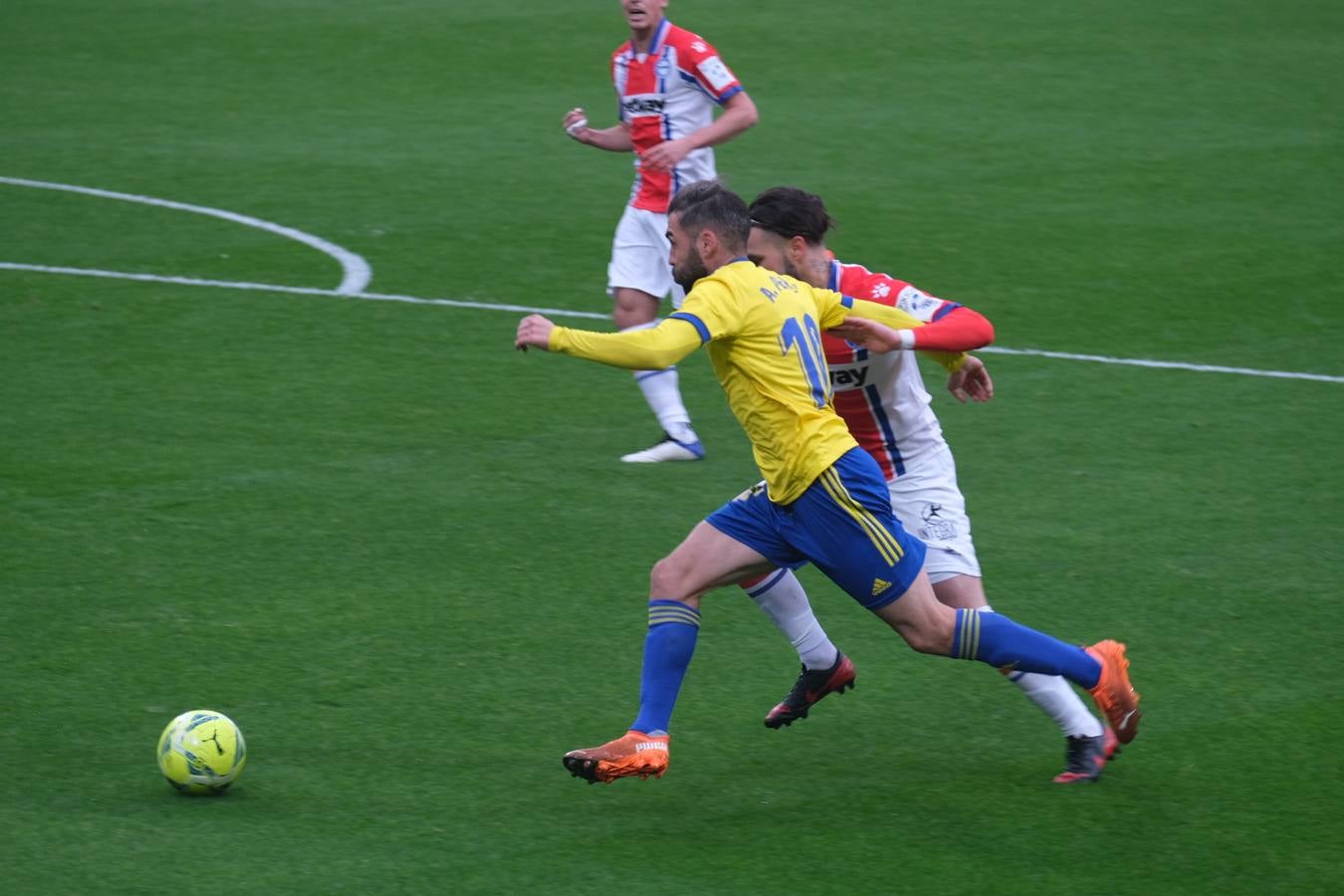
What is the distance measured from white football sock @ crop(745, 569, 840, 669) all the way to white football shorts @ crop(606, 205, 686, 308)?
141 inches

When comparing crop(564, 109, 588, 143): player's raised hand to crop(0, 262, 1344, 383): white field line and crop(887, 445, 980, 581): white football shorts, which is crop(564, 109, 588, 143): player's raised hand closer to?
crop(0, 262, 1344, 383): white field line

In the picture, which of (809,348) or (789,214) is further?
(789,214)

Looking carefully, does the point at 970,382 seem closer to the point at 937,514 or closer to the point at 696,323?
the point at 937,514

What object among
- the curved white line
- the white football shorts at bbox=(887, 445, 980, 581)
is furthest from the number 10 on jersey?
the curved white line

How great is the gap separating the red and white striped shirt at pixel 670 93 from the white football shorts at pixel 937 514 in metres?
3.83

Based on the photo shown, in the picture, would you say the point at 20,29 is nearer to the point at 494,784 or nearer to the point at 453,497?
the point at 453,497

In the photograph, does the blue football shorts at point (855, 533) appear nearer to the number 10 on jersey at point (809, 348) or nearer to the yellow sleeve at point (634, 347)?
the number 10 on jersey at point (809, 348)

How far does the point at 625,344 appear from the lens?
16.8 ft

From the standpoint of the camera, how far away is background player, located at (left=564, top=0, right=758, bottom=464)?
30.2ft

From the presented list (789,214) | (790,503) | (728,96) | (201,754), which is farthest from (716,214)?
(728,96)

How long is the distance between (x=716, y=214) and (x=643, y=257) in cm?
402

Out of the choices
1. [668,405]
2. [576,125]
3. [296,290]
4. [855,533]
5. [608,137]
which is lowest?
[296,290]

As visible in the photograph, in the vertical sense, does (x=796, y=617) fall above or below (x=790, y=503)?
below

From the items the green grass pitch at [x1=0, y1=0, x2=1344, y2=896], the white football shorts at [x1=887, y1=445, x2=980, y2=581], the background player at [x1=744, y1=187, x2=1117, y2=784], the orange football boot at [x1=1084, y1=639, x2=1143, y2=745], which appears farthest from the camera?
the white football shorts at [x1=887, y1=445, x2=980, y2=581]
